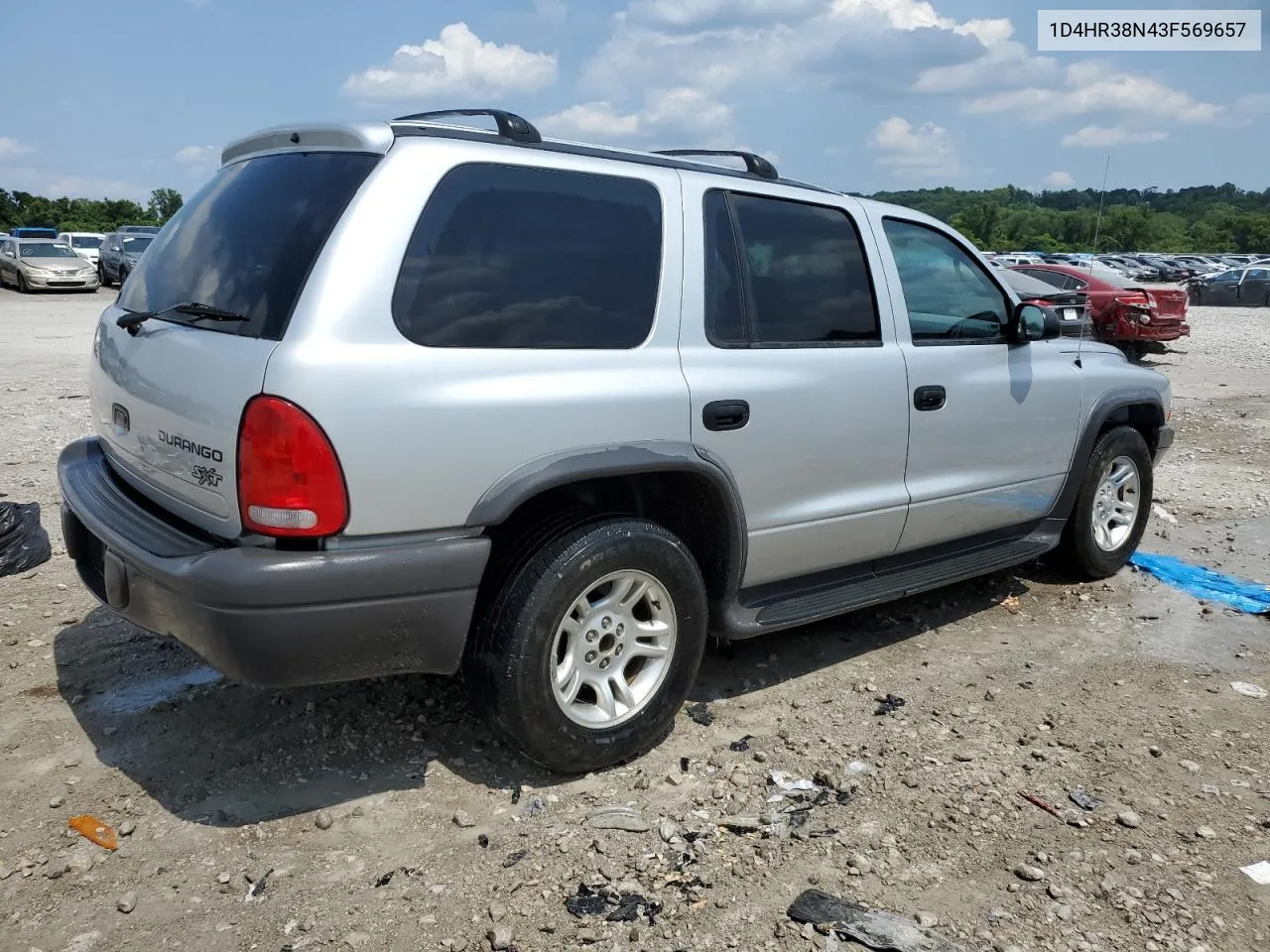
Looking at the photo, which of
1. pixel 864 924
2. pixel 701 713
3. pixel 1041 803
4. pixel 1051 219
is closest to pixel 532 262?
pixel 701 713

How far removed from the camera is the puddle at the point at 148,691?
12.5 ft

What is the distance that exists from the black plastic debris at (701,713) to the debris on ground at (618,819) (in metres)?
0.67

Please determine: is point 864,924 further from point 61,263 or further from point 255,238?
point 61,263

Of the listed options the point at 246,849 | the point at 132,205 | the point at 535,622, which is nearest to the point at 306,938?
the point at 246,849

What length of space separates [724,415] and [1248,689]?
2583 mm

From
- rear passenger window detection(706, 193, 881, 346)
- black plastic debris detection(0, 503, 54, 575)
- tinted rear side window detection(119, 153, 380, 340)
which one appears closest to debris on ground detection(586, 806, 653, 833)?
rear passenger window detection(706, 193, 881, 346)

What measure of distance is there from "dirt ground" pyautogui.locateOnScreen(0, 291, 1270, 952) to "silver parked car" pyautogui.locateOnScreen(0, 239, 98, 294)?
25562mm

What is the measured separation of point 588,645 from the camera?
328 centimetres

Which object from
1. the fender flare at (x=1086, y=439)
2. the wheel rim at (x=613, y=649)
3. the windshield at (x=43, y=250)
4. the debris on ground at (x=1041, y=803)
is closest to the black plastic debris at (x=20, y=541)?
the wheel rim at (x=613, y=649)

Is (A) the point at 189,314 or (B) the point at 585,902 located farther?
(A) the point at 189,314

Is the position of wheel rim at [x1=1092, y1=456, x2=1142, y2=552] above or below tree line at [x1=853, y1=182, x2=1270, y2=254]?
below

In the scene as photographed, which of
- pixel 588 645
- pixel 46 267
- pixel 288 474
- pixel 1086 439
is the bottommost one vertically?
pixel 588 645

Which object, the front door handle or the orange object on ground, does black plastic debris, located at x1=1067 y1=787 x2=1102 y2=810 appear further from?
the orange object on ground

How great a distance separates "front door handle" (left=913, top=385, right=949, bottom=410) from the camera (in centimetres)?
411
